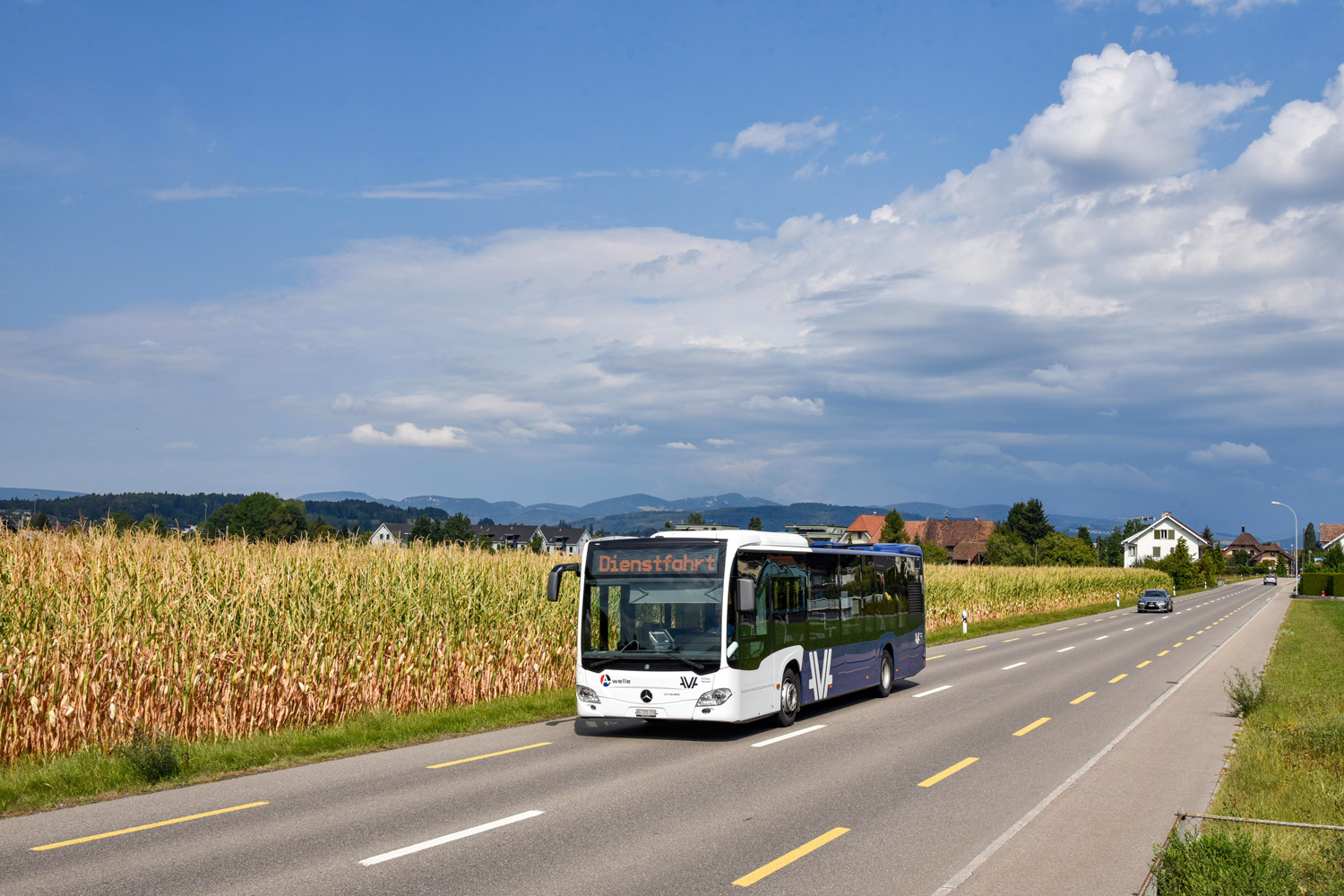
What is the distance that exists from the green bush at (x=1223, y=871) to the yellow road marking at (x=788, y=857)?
2.50 m

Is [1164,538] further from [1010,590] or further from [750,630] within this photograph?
[750,630]

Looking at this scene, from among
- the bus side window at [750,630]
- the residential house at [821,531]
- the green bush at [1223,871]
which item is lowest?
the green bush at [1223,871]

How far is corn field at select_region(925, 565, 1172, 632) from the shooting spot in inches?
1623

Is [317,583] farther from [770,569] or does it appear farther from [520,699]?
[770,569]

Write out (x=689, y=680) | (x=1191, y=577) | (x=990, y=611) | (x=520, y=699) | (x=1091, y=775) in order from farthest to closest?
(x=1191, y=577), (x=990, y=611), (x=520, y=699), (x=689, y=680), (x=1091, y=775)

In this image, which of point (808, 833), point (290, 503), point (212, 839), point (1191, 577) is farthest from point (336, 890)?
point (1191, 577)

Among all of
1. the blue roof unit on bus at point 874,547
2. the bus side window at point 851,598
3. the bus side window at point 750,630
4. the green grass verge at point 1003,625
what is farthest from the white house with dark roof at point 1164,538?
the bus side window at point 750,630

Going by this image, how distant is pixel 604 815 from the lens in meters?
9.04

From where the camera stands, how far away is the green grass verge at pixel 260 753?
984 centimetres

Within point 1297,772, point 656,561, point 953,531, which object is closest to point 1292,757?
point 1297,772

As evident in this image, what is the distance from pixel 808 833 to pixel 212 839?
15.8 ft

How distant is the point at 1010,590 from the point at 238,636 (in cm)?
4423

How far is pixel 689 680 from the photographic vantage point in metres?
13.1

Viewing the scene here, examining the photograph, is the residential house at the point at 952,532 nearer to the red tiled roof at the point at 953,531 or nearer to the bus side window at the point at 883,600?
the red tiled roof at the point at 953,531
